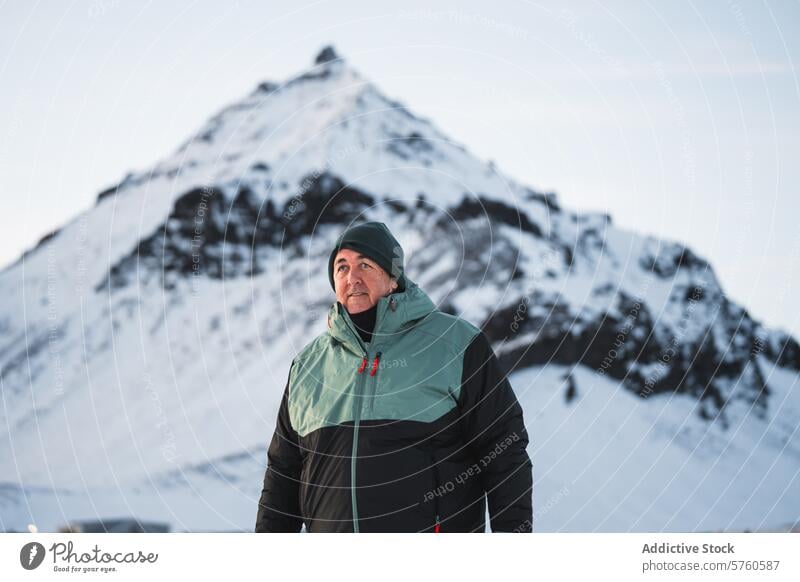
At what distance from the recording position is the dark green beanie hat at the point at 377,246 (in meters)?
3.24

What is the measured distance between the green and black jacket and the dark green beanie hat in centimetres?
11

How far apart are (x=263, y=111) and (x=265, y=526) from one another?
15.3 metres

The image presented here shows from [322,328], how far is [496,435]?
8.84m

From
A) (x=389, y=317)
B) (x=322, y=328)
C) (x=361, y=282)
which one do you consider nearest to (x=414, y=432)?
(x=389, y=317)

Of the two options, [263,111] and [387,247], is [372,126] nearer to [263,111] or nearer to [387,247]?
[263,111]

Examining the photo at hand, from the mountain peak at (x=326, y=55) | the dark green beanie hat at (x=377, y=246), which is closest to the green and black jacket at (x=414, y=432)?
the dark green beanie hat at (x=377, y=246)

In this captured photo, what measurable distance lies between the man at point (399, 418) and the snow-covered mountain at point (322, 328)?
19.1 ft
